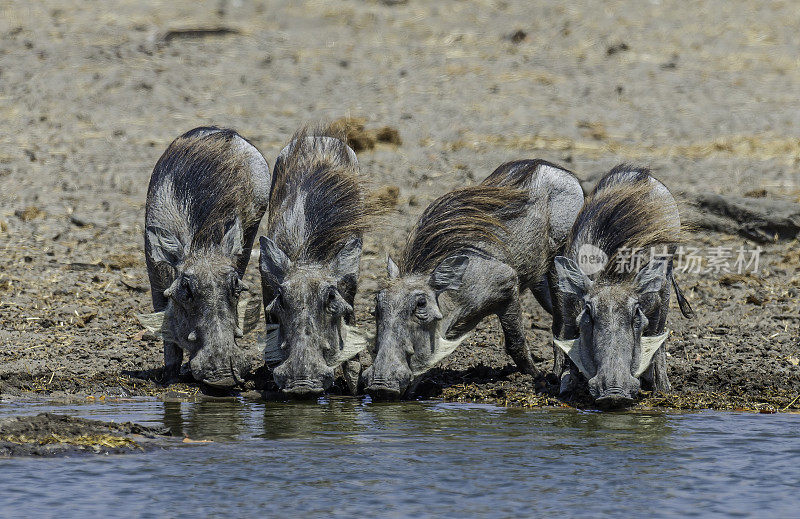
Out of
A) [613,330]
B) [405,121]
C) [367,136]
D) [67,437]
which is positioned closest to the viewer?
[67,437]

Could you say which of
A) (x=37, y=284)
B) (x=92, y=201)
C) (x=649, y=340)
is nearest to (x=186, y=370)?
(x=37, y=284)

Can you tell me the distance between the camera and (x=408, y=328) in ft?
30.5

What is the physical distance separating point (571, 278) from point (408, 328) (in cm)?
123

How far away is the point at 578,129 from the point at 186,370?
8.35 m

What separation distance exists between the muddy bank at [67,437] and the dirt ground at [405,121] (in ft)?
6.19

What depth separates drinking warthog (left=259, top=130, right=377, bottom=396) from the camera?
899 centimetres

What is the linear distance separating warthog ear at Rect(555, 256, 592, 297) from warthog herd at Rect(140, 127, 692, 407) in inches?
0.6

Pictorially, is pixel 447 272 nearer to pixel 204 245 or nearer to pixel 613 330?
pixel 613 330

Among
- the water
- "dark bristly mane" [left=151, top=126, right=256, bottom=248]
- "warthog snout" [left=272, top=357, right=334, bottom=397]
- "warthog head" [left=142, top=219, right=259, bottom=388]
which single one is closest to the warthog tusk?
the water

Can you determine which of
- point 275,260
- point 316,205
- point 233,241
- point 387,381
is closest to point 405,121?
point 316,205

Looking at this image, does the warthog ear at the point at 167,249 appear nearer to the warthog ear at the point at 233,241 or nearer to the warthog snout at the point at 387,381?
the warthog ear at the point at 233,241

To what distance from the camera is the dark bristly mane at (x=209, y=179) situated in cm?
990

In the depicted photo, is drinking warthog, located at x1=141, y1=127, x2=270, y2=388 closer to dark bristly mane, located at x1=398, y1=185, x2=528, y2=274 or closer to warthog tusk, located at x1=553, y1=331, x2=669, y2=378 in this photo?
dark bristly mane, located at x1=398, y1=185, x2=528, y2=274

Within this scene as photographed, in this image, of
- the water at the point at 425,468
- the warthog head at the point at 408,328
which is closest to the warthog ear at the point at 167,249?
the water at the point at 425,468
